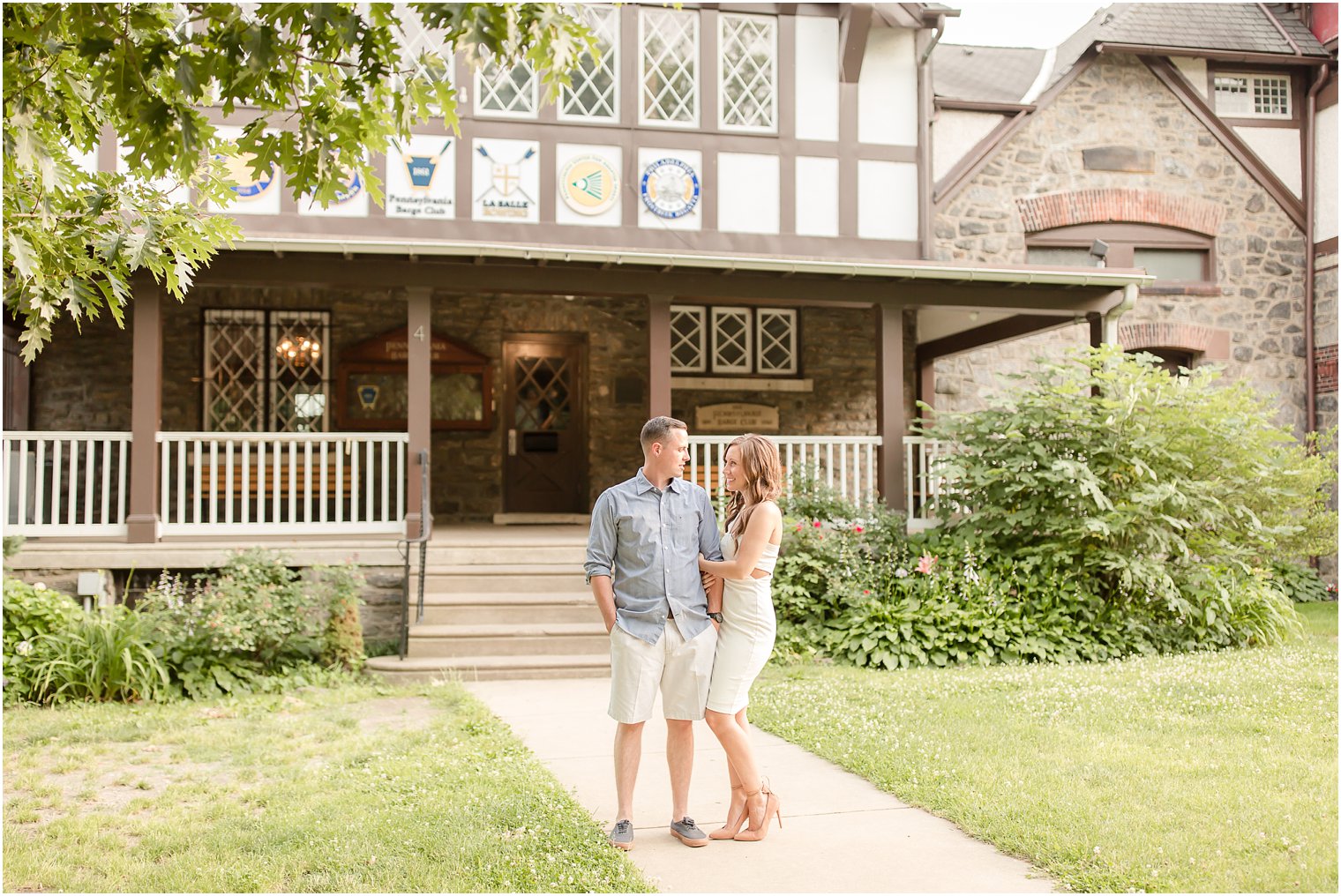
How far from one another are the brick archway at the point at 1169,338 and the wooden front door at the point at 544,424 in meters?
6.71

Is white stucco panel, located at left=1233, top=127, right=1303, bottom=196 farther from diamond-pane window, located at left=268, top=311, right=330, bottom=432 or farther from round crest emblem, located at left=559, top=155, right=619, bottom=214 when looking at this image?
diamond-pane window, located at left=268, top=311, right=330, bottom=432

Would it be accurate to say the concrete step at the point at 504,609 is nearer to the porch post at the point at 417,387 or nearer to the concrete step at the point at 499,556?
the concrete step at the point at 499,556

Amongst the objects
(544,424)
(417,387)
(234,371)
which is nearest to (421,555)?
(417,387)

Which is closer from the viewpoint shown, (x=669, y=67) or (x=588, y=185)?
(x=588, y=185)

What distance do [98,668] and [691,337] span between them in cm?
781

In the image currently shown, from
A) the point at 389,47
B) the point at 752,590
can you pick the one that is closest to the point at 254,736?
the point at 752,590

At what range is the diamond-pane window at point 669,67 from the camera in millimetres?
10812

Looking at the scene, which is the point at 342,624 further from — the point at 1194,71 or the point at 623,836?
the point at 1194,71

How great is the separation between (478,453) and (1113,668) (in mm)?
7723

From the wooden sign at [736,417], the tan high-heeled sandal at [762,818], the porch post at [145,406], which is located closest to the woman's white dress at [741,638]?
the tan high-heeled sandal at [762,818]

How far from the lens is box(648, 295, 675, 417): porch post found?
9875 millimetres

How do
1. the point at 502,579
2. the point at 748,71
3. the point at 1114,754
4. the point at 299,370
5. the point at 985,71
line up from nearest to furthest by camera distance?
the point at 1114,754 < the point at 502,579 < the point at 748,71 < the point at 299,370 < the point at 985,71

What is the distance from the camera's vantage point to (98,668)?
7.11 meters

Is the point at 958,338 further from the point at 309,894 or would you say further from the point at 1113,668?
the point at 309,894
